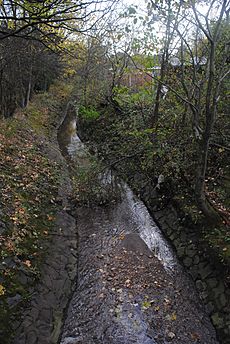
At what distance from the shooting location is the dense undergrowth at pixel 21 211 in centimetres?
624

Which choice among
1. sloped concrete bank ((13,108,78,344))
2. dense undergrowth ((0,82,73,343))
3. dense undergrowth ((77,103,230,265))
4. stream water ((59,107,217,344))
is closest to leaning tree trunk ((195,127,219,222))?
dense undergrowth ((77,103,230,265))

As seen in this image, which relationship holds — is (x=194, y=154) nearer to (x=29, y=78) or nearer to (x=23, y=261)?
(x=23, y=261)

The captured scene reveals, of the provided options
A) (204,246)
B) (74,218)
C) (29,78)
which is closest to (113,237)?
(74,218)

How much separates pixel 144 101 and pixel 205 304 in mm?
11336

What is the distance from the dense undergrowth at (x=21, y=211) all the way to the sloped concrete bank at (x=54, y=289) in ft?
0.58

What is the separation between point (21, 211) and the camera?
8.66m

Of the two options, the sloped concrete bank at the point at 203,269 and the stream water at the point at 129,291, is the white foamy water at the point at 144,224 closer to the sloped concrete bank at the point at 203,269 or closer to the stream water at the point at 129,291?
the stream water at the point at 129,291

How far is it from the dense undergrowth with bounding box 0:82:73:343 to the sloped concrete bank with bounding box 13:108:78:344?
178 mm

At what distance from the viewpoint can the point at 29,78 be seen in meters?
21.1

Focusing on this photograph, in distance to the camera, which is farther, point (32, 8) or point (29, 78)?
point (29, 78)

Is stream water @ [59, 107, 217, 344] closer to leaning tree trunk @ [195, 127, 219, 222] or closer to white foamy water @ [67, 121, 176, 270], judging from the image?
white foamy water @ [67, 121, 176, 270]

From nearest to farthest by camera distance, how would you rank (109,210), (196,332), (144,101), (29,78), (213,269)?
(196,332) → (213,269) → (109,210) → (144,101) → (29,78)

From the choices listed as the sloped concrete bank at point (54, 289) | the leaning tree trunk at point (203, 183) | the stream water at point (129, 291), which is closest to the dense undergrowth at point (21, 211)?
the sloped concrete bank at point (54, 289)

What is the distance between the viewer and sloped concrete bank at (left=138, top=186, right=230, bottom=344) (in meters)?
6.64
